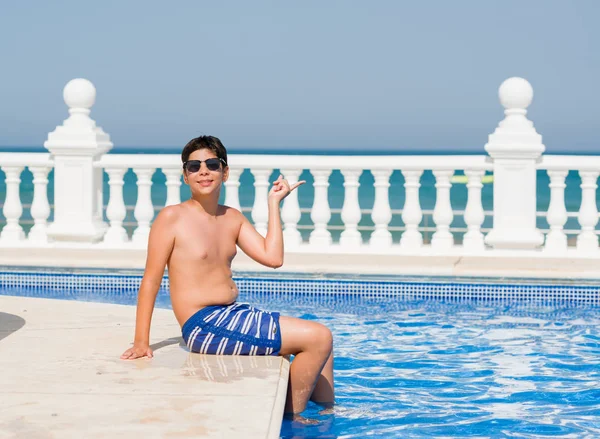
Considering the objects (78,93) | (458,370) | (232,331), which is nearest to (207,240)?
(232,331)

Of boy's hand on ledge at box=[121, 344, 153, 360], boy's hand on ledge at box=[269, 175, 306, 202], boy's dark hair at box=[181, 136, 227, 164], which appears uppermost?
boy's dark hair at box=[181, 136, 227, 164]

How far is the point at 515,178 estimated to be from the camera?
8508 mm

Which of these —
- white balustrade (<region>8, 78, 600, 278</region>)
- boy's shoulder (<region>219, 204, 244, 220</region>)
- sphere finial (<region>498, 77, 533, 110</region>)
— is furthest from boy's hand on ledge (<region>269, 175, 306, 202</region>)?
sphere finial (<region>498, 77, 533, 110</region>)

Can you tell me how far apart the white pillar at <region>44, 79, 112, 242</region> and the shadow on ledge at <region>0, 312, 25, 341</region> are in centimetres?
328

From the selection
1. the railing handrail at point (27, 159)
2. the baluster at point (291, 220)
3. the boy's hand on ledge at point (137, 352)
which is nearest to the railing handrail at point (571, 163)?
the baluster at point (291, 220)

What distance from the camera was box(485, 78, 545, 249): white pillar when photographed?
847cm

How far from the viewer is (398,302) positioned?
8.08 m

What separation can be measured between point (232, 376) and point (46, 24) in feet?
162

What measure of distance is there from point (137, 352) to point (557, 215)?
4.91 meters

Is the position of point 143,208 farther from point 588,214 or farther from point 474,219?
point 588,214

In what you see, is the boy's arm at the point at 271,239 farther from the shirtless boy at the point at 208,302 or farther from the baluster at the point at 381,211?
the baluster at the point at 381,211

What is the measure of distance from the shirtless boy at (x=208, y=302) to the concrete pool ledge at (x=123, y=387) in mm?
77

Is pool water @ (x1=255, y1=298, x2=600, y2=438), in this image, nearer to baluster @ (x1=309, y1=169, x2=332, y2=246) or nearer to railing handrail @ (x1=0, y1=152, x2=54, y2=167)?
baluster @ (x1=309, y1=169, x2=332, y2=246)

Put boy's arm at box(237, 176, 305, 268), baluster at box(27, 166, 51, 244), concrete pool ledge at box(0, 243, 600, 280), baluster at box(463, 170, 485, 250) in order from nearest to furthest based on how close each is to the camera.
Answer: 1. boy's arm at box(237, 176, 305, 268)
2. concrete pool ledge at box(0, 243, 600, 280)
3. baluster at box(463, 170, 485, 250)
4. baluster at box(27, 166, 51, 244)
